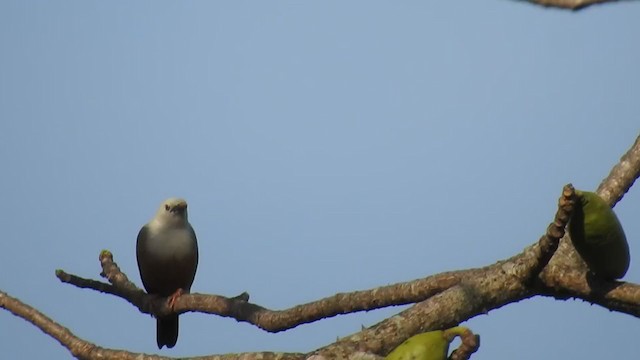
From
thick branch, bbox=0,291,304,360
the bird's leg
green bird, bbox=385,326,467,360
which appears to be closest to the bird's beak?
the bird's leg

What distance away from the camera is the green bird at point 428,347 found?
275cm

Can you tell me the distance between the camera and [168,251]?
32.0ft

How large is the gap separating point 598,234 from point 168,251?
690 cm

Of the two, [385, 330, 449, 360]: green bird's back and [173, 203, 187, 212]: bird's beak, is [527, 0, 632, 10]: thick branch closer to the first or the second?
[385, 330, 449, 360]: green bird's back

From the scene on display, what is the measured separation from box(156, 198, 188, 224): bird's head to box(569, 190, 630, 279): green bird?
683 cm

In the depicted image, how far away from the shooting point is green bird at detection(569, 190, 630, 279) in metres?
3.30

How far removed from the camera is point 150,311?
767 centimetres

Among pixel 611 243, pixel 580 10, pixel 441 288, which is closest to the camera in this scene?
pixel 580 10

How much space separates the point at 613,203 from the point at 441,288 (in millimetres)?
1053

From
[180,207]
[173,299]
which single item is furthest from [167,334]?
[173,299]

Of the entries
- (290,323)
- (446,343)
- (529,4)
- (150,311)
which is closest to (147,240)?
(150,311)

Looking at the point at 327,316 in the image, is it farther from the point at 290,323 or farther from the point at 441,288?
the point at 441,288

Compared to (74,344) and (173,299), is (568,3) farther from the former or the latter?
(173,299)

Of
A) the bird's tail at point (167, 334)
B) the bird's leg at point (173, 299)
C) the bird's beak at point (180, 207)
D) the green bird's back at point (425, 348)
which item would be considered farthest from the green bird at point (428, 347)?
the bird's tail at point (167, 334)
